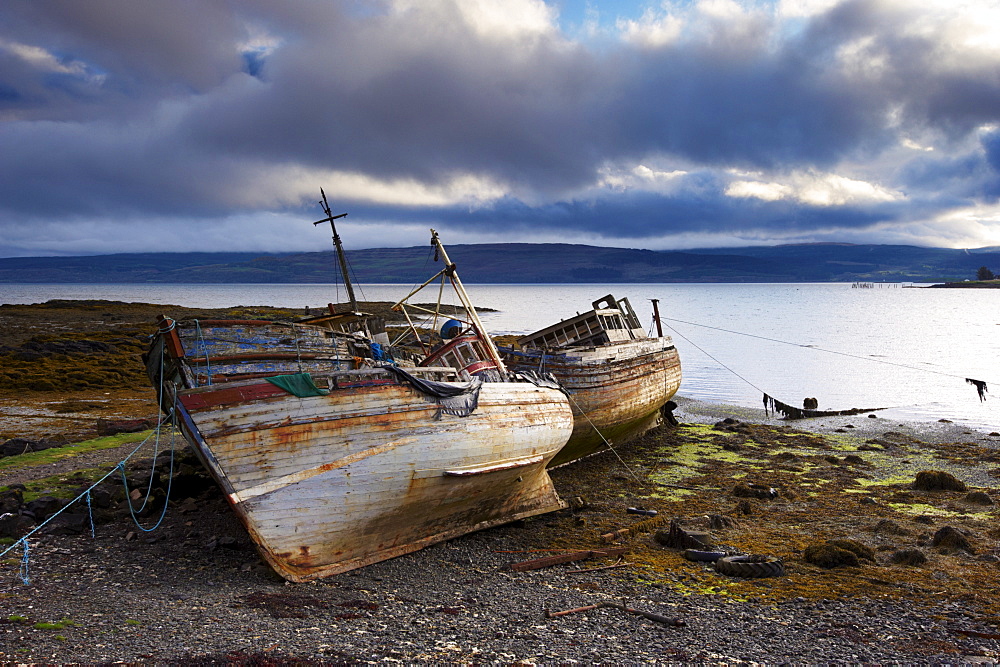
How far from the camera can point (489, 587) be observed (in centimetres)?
1051

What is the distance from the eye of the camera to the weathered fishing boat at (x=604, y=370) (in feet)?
64.6

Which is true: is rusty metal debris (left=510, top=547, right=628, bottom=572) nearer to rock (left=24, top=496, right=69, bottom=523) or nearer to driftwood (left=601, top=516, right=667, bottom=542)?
driftwood (left=601, top=516, right=667, bottom=542)

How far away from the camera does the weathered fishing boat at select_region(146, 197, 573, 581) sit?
1021 cm

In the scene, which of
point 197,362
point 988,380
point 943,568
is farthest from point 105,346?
Result: point 988,380

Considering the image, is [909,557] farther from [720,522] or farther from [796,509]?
[796,509]

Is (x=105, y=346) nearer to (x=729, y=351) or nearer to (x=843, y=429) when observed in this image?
(x=843, y=429)

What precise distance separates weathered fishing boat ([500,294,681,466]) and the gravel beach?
629 cm

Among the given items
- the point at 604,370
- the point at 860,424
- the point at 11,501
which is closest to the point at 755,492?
the point at 604,370

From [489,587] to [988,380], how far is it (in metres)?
44.3

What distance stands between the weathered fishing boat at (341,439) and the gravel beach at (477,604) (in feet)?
1.94

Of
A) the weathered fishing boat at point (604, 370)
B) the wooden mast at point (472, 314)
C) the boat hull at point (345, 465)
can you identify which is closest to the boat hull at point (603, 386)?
the weathered fishing boat at point (604, 370)

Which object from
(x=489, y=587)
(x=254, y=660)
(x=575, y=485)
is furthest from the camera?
(x=575, y=485)

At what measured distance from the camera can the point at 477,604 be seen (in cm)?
978

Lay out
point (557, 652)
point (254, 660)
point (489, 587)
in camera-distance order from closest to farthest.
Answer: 1. point (254, 660)
2. point (557, 652)
3. point (489, 587)
